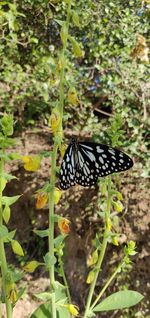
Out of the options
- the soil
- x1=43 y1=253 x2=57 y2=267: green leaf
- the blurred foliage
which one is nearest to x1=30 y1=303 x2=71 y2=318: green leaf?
x1=43 y1=253 x2=57 y2=267: green leaf

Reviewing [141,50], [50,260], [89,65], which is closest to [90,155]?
[50,260]

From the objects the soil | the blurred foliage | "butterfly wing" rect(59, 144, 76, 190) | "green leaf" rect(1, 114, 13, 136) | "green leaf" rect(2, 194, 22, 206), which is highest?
the blurred foliage

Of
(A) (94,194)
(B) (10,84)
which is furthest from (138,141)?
(B) (10,84)

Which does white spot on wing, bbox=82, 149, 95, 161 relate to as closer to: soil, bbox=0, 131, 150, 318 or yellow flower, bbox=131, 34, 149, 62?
soil, bbox=0, 131, 150, 318

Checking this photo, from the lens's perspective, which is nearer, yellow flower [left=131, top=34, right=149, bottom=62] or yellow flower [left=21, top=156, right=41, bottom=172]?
yellow flower [left=21, top=156, right=41, bottom=172]

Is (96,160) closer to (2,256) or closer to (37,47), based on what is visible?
(2,256)

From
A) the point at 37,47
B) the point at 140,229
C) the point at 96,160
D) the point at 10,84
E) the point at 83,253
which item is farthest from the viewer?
the point at 37,47

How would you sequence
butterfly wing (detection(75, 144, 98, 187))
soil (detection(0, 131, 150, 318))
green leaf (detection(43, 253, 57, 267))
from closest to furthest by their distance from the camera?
green leaf (detection(43, 253, 57, 267))
butterfly wing (detection(75, 144, 98, 187))
soil (detection(0, 131, 150, 318))
